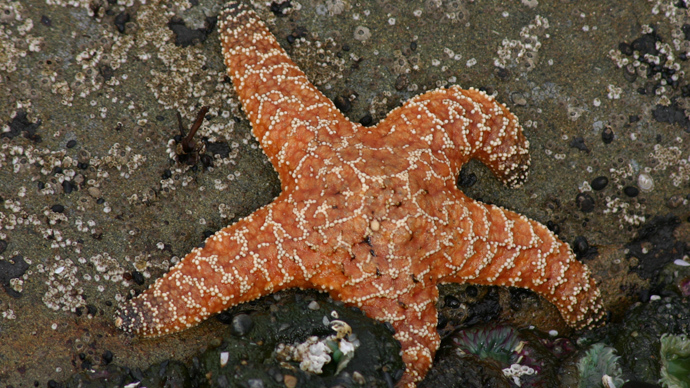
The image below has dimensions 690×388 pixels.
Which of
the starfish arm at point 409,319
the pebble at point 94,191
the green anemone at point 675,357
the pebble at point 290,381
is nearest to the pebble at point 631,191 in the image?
the green anemone at point 675,357

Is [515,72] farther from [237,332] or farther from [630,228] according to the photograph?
[237,332]

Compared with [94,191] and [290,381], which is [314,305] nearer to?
[290,381]

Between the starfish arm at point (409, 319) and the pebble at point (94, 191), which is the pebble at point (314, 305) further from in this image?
the pebble at point (94, 191)

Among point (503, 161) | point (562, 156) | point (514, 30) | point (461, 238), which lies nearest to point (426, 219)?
point (461, 238)

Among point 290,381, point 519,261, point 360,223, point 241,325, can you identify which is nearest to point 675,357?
point 519,261

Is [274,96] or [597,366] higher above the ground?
[274,96]
